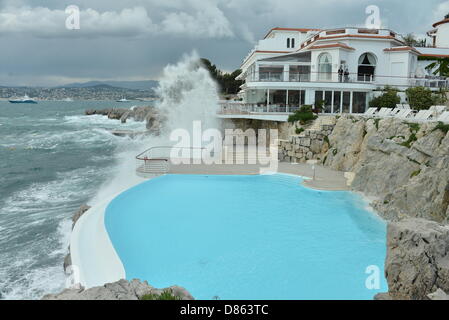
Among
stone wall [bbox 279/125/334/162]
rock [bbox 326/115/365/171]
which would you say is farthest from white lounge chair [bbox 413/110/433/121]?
stone wall [bbox 279/125/334/162]

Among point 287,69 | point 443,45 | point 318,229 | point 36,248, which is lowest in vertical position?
point 36,248

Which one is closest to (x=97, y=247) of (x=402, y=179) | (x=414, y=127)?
(x=402, y=179)

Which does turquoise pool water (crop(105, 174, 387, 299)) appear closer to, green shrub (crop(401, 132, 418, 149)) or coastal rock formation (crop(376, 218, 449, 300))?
coastal rock formation (crop(376, 218, 449, 300))

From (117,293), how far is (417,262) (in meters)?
4.59

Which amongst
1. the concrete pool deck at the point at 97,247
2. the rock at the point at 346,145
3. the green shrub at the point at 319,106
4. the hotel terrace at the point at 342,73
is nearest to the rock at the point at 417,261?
the concrete pool deck at the point at 97,247

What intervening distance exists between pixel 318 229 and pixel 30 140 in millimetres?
40145

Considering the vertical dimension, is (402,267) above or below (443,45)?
below

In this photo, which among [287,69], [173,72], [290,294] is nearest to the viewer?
[290,294]

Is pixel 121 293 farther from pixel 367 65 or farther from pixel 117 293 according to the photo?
pixel 367 65

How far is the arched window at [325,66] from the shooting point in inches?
1102

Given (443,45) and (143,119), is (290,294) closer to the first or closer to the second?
(443,45)

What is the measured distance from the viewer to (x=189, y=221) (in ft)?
39.6

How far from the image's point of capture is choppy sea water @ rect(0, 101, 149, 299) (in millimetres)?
10055
